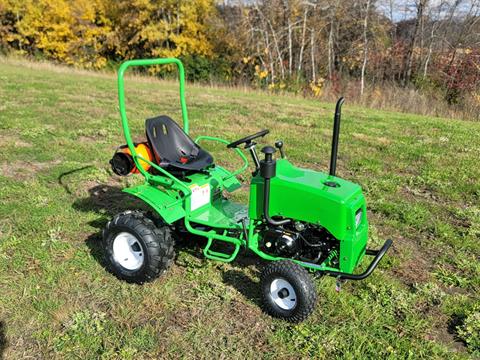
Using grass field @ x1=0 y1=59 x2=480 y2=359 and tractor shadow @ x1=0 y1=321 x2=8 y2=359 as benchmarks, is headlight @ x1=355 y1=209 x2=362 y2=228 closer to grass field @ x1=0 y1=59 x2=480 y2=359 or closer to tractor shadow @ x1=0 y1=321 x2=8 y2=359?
grass field @ x1=0 y1=59 x2=480 y2=359

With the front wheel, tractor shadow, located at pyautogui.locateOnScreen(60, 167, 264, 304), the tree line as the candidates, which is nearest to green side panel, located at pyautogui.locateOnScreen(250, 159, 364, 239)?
the front wheel

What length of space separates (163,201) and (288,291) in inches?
51.9

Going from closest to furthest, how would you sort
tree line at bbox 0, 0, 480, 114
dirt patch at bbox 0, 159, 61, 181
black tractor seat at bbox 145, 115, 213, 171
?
black tractor seat at bbox 145, 115, 213, 171
dirt patch at bbox 0, 159, 61, 181
tree line at bbox 0, 0, 480, 114

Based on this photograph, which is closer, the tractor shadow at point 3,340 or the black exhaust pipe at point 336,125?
the tractor shadow at point 3,340

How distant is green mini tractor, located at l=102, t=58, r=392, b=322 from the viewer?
3.11 metres

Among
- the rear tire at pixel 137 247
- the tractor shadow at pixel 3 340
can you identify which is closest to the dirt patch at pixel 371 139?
the rear tire at pixel 137 247

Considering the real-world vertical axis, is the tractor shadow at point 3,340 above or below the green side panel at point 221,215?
below

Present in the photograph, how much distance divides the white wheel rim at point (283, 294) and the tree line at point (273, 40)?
13.2 metres

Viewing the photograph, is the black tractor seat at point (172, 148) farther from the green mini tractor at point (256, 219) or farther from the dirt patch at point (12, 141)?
the dirt patch at point (12, 141)

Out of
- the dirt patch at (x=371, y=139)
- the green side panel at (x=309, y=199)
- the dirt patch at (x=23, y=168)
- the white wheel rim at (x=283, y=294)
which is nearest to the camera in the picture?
the green side panel at (x=309, y=199)

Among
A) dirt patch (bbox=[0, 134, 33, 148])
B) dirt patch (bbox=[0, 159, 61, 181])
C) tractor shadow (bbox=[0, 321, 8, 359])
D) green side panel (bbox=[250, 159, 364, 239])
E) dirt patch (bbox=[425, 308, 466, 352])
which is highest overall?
green side panel (bbox=[250, 159, 364, 239])

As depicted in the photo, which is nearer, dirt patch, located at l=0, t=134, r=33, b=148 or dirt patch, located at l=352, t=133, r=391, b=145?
dirt patch, located at l=0, t=134, r=33, b=148

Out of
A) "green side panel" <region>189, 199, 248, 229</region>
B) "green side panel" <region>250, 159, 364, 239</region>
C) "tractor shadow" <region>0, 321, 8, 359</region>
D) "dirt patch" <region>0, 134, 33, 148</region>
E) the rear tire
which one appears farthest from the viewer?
"dirt patch" <region>0, 134, 33, 148</region>

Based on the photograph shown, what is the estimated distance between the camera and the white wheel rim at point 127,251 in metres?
3.75
